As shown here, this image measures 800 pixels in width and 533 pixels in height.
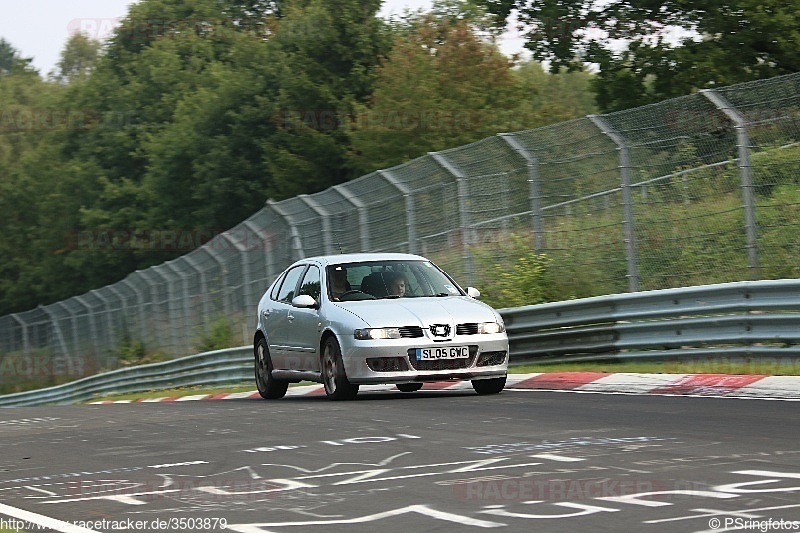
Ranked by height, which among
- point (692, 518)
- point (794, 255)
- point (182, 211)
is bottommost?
point (692, 518)

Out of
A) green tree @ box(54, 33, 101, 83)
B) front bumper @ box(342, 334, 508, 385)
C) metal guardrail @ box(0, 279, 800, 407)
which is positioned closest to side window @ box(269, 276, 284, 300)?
metal guardrail @ box(0, 279, 800, 407)

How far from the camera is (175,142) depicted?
222 feet

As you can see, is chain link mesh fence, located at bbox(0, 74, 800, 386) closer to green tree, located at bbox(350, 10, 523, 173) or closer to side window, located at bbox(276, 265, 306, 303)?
side window, located at bbox(276, 265, 306, 303)

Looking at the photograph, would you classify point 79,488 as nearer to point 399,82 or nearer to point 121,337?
point 121,337

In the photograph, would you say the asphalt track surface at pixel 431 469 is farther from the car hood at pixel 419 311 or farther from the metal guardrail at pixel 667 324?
the metal guardrail at pixel 667 324

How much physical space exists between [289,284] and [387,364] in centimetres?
294

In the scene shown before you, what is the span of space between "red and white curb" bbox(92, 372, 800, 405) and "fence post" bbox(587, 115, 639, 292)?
166cm

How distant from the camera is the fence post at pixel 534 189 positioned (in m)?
17.4

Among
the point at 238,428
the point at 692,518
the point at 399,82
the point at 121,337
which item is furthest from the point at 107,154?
the point at 692,518

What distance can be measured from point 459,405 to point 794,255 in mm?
3971

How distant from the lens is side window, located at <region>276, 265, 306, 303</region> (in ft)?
52.6

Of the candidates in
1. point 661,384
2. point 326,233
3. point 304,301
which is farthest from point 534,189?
point 326,233

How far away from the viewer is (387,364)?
538 inches

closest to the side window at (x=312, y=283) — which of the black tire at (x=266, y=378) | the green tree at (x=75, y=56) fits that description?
the black tire at (x=266, y=378)
